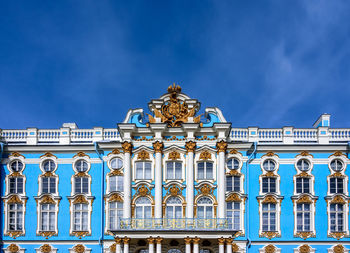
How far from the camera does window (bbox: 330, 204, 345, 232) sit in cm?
2961

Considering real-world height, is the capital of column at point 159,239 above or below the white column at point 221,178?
below

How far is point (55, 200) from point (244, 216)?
13.4m

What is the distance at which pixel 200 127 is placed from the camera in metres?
30.3

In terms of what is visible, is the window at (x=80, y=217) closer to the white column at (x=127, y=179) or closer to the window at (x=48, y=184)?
the window at (x=48, y=184)

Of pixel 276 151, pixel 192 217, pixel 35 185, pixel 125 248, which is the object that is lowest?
pixel 125 248

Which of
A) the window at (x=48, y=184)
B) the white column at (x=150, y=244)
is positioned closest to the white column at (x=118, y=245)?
the white column at (x=150, y=244)

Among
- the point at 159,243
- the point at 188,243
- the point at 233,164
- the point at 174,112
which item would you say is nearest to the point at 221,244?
the point at 188,243

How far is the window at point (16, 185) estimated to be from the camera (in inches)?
1207

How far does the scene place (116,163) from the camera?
30.8 metres

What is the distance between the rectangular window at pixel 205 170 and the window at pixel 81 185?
8.11 meters

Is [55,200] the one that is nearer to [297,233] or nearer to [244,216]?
[244,216]

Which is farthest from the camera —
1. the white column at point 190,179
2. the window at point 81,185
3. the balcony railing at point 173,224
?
the window at point 81,185

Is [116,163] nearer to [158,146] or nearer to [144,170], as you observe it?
[144,170]

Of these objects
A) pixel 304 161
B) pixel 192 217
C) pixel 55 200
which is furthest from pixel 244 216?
pixel 55 200
